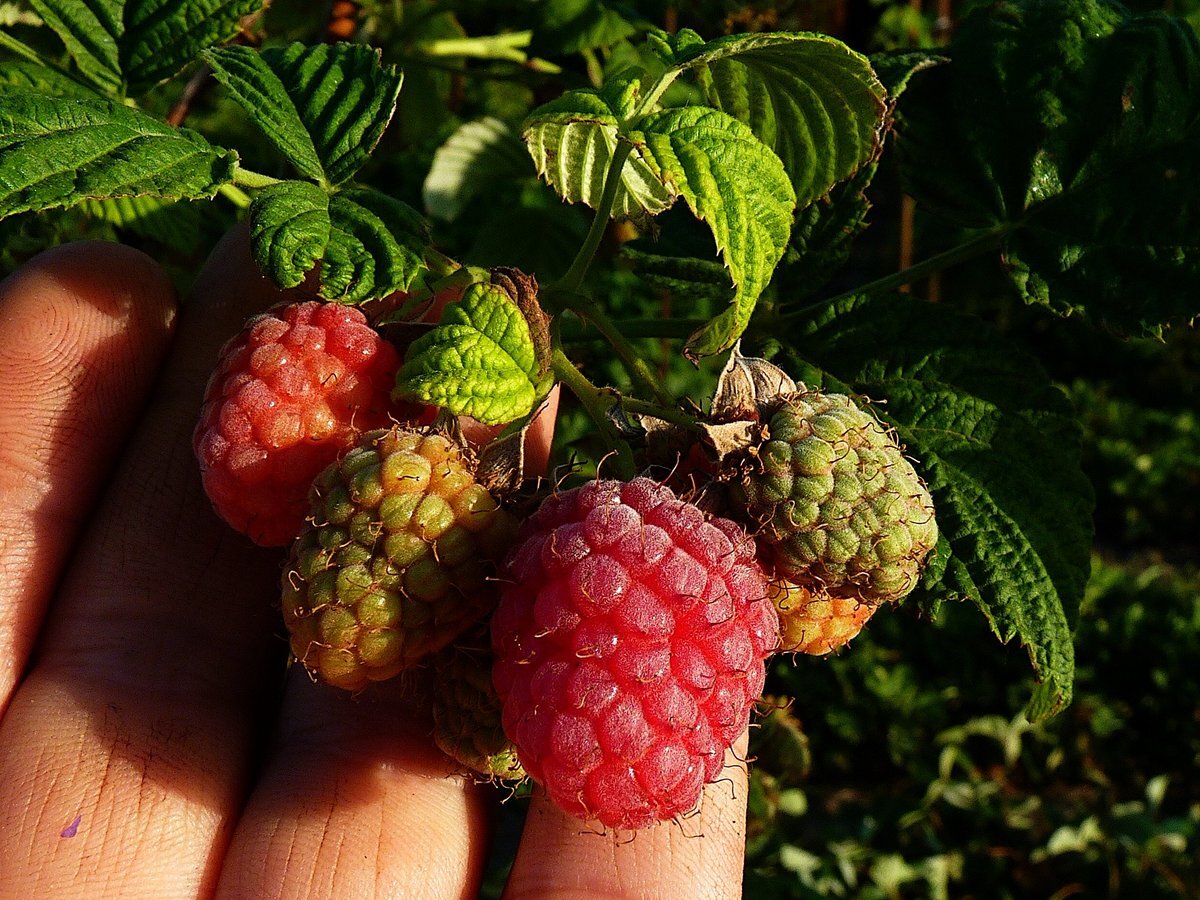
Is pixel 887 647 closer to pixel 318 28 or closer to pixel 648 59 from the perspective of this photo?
pixel 648 59

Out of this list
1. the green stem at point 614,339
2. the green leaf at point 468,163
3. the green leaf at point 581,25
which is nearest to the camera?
the green stem at point 614,339

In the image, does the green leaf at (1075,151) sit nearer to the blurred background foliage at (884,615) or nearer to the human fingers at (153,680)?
the blurred background foliage at (884,615)

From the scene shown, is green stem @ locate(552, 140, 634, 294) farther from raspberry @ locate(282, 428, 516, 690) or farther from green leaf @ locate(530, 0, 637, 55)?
green leaf @ locate(530, 0, 637, 55)

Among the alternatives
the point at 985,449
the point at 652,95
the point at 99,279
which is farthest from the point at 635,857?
the point at 99,279

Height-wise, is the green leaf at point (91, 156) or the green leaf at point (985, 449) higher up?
the green leaf at point (91, 156)

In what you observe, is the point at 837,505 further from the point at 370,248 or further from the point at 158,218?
the point at 158,218

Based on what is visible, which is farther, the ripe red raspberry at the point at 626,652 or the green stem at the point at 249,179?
the green stem at the point at 249,179

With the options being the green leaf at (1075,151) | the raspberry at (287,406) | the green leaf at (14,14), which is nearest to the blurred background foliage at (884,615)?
the green leaf at (14,14)

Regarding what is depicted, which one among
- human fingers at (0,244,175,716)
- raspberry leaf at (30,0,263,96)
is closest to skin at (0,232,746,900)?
human fingers at (0,244,175,716)
